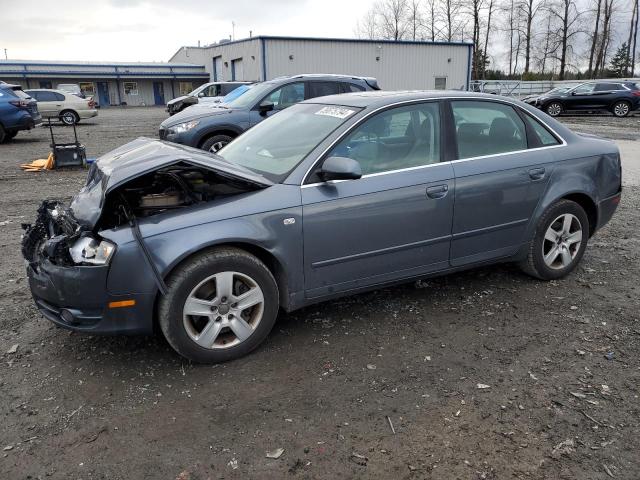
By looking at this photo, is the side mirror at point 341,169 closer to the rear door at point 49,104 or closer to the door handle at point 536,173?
the door handle at point 536,173

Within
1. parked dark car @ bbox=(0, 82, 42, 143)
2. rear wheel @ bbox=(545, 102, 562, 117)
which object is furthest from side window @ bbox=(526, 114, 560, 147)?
rear wheel @ bbox=(545, 102, 562, 117)

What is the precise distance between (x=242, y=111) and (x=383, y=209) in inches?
262

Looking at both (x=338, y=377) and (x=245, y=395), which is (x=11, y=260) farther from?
(x=338, y=377)

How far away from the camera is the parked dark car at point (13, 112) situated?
15.0 meters

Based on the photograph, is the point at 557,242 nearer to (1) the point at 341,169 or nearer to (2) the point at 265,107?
(1) the point at 341,169

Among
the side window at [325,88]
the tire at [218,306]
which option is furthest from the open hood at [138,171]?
the side window at [325,88]

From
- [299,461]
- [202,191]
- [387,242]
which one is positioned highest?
[202,191]

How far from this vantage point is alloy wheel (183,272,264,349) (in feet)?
10.6

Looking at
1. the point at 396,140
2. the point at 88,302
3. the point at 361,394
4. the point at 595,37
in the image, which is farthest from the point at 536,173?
the point at 595,37

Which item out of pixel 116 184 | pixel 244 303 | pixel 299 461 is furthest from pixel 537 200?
pixel 116 184

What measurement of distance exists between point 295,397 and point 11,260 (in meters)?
3.71

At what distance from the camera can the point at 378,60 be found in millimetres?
32375

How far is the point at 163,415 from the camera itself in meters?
2.90

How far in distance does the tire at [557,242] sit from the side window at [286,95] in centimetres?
659
